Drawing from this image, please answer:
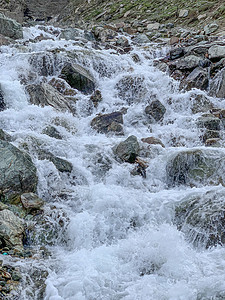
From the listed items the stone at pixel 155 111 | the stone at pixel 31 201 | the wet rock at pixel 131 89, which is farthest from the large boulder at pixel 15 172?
the wet rock at pixel 131 89

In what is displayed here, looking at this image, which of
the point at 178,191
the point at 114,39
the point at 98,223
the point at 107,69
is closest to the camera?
the point at 98,223

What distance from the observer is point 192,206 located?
5934mm

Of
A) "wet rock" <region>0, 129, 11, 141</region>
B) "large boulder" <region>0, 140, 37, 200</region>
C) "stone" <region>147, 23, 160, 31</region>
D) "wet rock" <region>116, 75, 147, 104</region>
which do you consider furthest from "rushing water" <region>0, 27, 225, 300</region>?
"stone" <region>147, 23, 160, 31</region>

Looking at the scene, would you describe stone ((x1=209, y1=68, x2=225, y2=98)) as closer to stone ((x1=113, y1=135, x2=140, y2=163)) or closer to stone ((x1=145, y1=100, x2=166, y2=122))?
stone ((x1=145, y1=100, x2=166, y2=122))

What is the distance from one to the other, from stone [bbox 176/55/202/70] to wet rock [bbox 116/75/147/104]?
2206 mm

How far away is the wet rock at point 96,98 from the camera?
12.2 metres

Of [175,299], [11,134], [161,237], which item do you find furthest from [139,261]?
[11,134]

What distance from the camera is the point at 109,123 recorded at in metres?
10.5

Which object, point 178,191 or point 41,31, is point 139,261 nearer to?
point 178,191

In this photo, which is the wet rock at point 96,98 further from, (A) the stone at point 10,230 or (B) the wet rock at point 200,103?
(A) the stone at point 10,230

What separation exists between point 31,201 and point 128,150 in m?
3.28

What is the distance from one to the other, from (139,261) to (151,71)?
11.5 metres

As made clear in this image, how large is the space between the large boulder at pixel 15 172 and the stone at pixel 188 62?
976 centimetres

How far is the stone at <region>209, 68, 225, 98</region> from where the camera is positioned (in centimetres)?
1187
